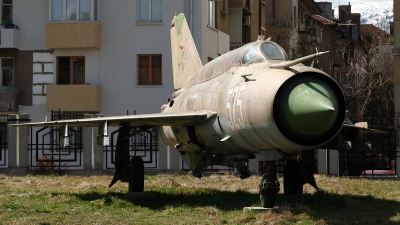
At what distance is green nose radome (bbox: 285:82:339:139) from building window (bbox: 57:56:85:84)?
2708cm

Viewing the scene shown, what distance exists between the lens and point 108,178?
24.0m

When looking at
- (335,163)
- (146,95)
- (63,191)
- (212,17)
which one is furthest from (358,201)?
(212,17)

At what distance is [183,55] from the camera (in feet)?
67.8

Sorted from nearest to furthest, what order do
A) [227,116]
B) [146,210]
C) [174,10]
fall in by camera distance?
[227,116] < [146,210] < [174,10]

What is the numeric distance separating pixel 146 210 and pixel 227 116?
256 centimetres

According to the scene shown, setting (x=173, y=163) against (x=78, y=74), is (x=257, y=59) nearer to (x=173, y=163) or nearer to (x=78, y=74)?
(x=173, y=163)

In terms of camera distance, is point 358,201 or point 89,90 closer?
point 358,201

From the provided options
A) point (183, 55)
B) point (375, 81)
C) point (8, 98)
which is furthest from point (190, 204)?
point (375, 81)

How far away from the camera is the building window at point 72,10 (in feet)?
123

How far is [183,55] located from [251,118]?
8017mm

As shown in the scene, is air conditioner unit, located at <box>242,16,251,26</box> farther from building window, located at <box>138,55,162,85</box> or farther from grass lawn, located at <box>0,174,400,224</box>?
grass lawn, located at <box>0,174,400,224</box>

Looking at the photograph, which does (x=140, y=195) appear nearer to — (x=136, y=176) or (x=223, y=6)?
(x=136, y=176)

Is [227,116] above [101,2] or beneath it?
beneath

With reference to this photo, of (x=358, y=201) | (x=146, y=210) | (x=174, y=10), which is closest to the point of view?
(x=146, y=210)
